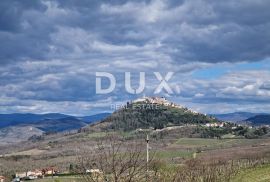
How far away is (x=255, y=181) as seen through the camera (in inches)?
1895

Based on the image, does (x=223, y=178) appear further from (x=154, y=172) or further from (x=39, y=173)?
(x=39, y=173)

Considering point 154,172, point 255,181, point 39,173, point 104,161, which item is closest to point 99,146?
point 104,161

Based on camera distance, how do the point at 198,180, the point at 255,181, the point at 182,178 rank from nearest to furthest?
the point at 182,178 → the point at 198,180 → the point at 255,181

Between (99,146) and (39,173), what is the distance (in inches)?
6467

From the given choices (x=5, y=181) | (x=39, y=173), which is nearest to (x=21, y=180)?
(x=5, y=181)

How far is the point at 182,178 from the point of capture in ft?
95.5

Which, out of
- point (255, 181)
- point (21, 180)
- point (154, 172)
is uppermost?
point (154, 172)

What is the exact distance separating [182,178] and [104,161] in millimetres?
9718

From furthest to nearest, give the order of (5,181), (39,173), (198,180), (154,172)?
1. (39,173)
2. (5,181)
3. (198,180)
4. (154,172)

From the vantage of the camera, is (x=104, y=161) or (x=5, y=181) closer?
(x=104, y=161)

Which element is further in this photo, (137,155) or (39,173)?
(39,173)

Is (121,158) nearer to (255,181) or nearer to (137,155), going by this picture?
(137,155)

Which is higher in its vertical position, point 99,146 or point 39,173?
point 99,146

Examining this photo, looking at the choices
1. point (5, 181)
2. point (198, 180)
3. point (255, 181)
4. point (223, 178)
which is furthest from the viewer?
point (5, 181)
